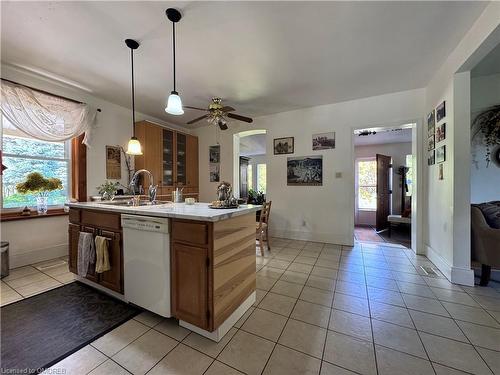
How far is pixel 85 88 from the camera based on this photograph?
10.4 ft

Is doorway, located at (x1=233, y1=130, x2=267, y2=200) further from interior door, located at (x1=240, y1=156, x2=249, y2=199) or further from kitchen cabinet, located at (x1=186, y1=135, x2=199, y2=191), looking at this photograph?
kitchen cabinet, located at (x1=186, y1=135, x2=199, y2=191)

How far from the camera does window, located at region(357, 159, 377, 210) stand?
6.11m

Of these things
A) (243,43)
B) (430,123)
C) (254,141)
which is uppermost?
(243,43)

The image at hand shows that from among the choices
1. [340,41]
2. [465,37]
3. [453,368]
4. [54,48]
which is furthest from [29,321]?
[465,37]

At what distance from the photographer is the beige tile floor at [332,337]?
126 centimetres

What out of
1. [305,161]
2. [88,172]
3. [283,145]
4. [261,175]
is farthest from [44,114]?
[261,175]

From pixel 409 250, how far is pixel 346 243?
1002 millimetres

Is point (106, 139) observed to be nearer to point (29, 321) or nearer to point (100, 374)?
point (29, 321)

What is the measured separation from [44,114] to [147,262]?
9.34ft

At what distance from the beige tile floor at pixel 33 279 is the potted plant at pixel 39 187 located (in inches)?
30.3

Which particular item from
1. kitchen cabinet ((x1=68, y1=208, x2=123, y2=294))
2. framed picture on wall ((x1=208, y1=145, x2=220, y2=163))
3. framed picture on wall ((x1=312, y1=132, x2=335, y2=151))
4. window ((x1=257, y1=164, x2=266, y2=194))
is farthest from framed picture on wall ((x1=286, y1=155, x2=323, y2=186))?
window ((x1=257, y1=164, x2=266, y2=194))

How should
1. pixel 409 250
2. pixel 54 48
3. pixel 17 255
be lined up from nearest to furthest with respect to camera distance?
pixel 54 48 → pixel 17 255 → pixel 409 250

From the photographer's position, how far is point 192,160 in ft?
16.7

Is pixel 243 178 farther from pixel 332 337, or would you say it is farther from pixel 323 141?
pixel 332 337
